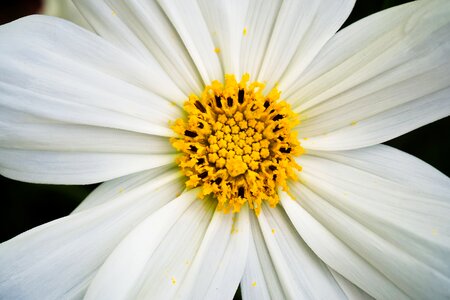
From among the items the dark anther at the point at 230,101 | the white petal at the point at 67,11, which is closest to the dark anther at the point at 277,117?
the dark anther at the point at 230,101

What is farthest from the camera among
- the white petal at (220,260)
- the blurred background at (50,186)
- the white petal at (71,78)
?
the blurred background at (50,186)

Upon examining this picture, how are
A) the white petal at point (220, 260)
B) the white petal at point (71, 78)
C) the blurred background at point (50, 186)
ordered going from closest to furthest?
the white petal at point (71, 78), the white petal at point (220, 260), the blurred background at point (50, 186)

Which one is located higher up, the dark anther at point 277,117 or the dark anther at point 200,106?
the dark anther at point 277,117

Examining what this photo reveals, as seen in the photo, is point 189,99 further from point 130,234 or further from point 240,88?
point 130,234

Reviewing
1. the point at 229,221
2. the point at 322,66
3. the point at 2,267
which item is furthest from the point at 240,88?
the point at 2,267

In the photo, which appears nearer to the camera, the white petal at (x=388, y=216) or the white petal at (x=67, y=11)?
the white petal at (x=388, y=216)

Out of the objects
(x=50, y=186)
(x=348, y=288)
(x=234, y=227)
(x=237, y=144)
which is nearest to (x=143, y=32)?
(x=237, y=144)

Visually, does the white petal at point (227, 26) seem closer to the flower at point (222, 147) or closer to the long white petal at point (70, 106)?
the flower at point (222, 147)

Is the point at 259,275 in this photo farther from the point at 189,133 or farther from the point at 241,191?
the point at 189,133
